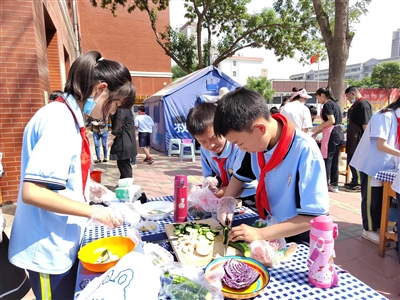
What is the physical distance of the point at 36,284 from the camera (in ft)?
4.58

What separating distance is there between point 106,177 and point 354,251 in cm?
523

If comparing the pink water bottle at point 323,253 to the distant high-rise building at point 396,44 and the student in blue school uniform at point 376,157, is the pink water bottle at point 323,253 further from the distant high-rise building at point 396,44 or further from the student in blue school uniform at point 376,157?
the distant high-rise building at point 396,44

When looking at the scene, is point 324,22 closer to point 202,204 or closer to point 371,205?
point 371,205

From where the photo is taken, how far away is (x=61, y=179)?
45.4 inches

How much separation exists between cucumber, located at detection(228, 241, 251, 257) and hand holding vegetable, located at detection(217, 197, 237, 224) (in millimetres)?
170

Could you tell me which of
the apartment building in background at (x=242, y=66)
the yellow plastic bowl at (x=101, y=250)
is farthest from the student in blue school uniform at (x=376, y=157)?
the apartment building in background at (x=242, y=66)

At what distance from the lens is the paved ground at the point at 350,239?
2619mm

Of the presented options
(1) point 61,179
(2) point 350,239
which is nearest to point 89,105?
(1) point 61,179

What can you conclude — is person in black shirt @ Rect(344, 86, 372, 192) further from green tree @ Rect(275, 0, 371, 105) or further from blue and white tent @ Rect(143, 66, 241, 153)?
blue and white tent @ Rect(143, 66, 241, 153)

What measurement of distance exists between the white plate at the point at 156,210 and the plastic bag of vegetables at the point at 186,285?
2.24 ft

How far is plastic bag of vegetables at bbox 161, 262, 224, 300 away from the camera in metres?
1.02

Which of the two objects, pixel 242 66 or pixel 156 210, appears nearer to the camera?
pixel 156 210

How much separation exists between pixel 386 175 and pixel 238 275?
8.40ft

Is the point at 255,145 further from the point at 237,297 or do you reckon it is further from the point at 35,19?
the point at 35,19
